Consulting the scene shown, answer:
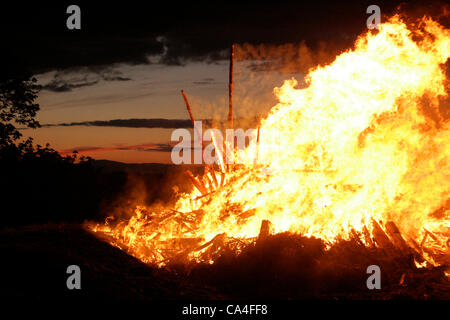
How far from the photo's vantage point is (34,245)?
8.45 metres

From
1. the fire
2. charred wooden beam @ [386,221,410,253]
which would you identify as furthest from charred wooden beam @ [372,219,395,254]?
charred wooden beam @ [386,221,410,253]

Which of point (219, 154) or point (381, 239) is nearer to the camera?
point (381, 239)

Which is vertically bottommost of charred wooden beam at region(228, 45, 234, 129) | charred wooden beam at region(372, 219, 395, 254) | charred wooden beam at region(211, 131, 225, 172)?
charred wooden beam at region(372, 219, 395, 254)

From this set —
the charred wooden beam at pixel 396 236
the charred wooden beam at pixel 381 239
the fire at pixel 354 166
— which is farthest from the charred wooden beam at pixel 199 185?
the charred wooden beam at pixel 396 236

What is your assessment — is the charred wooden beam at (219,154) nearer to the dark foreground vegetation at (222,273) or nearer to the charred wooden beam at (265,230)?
the charred wooden beam at (265,230)

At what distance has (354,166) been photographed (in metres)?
10.3

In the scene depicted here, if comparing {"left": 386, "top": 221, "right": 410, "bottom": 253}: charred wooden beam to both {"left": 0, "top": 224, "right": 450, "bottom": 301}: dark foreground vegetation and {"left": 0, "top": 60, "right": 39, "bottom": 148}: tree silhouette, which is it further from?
{"left": 0, "top": 60, "right": 39, "bottom": 148}: tree silhouette

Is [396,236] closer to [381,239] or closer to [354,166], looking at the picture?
[381,239]

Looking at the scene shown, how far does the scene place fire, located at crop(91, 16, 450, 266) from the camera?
33.3 feet

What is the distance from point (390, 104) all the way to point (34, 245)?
9.21 metres

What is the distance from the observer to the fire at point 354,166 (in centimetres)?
1014

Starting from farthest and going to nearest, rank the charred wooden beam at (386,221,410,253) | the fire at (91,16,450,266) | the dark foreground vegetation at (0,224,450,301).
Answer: the fire at (91,16,450,266) → the charred wooden beam at (386,221,410,253) → the dark foreground vegetation at (0,224,450,301)

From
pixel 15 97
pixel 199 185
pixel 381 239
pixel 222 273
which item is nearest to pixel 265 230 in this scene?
pixel 222 273
